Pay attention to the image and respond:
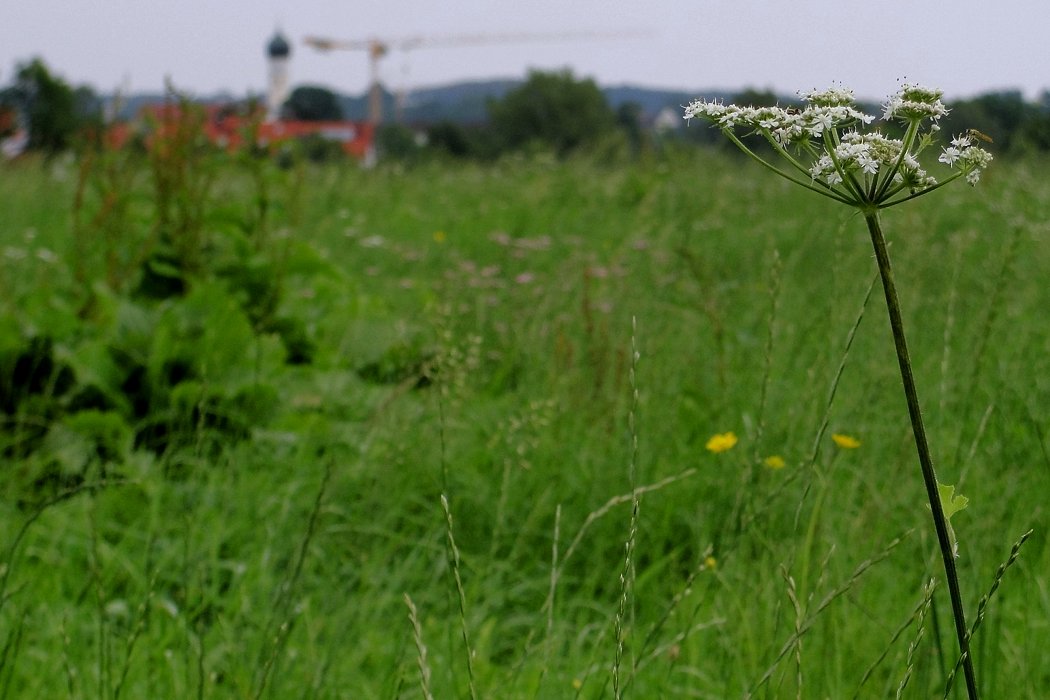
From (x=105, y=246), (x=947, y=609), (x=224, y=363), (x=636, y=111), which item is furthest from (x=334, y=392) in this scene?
(x=636, y=111)

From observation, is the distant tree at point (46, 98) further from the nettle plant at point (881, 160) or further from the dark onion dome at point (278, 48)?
the dark onion dome at point (278, 48)

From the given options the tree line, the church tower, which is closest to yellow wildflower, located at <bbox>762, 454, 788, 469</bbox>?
the tree line

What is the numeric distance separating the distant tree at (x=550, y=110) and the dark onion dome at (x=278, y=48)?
4977cm

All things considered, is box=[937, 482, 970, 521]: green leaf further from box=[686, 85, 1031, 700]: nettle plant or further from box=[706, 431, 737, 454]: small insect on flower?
box=[706, 431, 737, 454]: small insect on flower

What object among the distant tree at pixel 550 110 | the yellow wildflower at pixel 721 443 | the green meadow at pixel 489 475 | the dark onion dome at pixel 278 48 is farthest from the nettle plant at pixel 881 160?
the dark onion dome at pixel 278 48

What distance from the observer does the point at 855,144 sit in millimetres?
586

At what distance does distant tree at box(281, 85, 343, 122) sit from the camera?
2591 inches

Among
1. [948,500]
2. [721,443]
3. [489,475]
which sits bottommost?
[489,475]

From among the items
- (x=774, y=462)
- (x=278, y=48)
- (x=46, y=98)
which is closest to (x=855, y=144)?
(x=774, y=462)

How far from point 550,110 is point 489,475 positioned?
180 ft

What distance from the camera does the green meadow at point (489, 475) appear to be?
1433 millimetres

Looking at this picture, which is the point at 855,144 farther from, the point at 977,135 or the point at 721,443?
the point at 721,443

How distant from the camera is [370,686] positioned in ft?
5.21

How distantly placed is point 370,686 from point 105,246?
2304 millimetres
